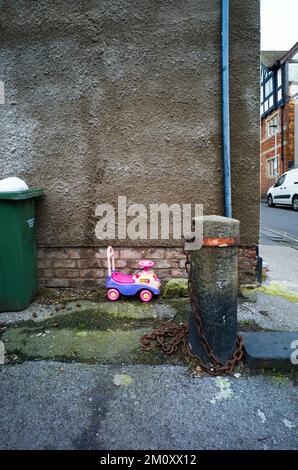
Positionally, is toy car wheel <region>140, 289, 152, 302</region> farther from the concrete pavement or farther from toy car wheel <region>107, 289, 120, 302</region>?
the concrete pavement

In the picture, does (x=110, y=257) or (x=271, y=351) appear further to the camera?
(x=110, y=257)

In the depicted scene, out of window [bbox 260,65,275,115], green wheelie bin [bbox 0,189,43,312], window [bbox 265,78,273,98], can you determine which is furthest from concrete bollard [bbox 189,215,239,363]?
window [bbox 265,78,273,98]

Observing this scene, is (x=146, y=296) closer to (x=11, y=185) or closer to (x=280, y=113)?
(x=11, y=185)

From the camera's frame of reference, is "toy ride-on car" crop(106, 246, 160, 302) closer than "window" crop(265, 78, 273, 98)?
Yes

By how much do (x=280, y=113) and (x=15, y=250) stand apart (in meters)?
23.8

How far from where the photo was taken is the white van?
1455 centimetres

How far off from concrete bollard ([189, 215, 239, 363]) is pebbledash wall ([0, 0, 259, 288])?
157cm

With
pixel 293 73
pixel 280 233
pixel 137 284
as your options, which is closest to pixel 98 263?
pixel 137 284

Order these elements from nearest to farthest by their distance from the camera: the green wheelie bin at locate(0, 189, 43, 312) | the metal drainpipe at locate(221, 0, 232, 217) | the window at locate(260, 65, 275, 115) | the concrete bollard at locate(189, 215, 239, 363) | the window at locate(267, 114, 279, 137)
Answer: the concrete bollard at locate(189, 215, 239, 363)
the green wheelie bin at locate(0, 189, 43, 312)
the metal drainpipe at locate(221, 0, 232, 217)
the window at locate(267, 114, 279, 137)
the window at locate(260, 65, 275, 115)

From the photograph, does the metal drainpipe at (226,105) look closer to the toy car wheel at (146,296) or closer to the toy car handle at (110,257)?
the toy car wheel at (146,296)

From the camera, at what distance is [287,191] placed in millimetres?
15078

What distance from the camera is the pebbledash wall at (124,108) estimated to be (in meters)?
3.58

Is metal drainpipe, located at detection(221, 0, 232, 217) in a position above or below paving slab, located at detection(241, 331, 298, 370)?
above
